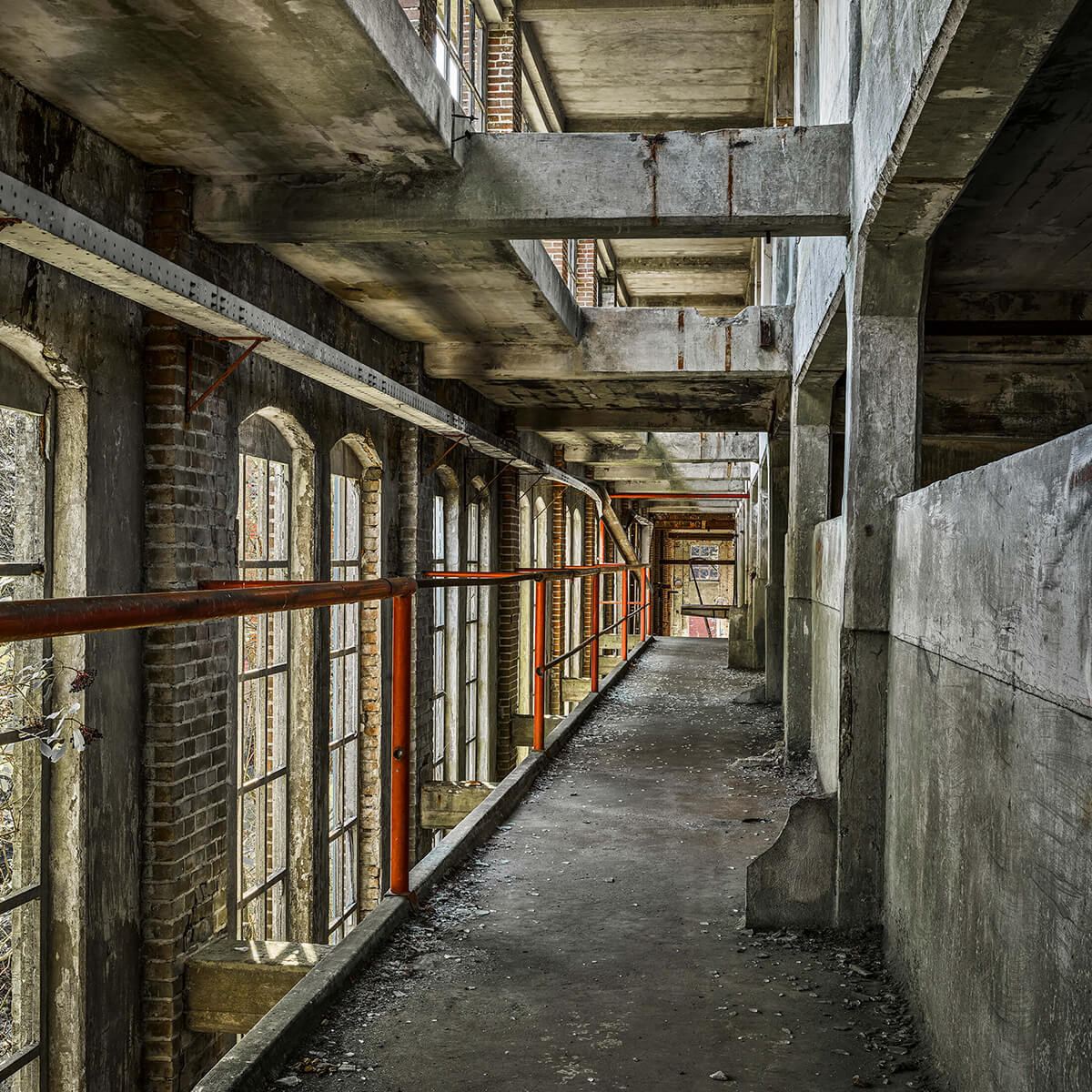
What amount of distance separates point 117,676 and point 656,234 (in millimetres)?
3198

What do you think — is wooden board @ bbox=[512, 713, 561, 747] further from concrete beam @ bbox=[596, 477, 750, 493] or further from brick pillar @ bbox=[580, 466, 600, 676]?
brick pillar @ bbox=[580, 466, 600, 676]

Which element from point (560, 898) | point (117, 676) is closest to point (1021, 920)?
point (560, 898)

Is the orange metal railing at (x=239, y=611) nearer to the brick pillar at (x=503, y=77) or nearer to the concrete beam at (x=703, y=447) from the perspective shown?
the brick pillar at (x=503, y=77)

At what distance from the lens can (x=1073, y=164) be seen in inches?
173

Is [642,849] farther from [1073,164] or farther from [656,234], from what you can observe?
[1073,164]

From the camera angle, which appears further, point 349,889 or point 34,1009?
point 349,889

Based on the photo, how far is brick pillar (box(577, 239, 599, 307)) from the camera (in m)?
13.4

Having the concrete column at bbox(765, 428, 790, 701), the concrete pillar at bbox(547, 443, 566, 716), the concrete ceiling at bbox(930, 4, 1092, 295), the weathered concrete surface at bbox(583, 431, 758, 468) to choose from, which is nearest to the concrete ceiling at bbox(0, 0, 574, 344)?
the concrete ceiling at bbox(930, 4, 1092, 295)

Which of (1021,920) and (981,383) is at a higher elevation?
(981,383)

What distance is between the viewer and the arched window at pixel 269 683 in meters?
6.57

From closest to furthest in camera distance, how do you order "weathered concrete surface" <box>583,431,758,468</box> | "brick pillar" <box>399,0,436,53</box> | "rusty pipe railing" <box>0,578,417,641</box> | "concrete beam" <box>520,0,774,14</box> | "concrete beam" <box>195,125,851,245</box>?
"rusty pipe railing" <box>0,578,417,641</box> < "concrete beam" <box>195,125,851,245</box> < "brick pillar" <box>399,0,436,53</box> < "concrete beam" <box>520,0,774,14</box> < "weathered concrete surface" <box>583,431,758,468</box>

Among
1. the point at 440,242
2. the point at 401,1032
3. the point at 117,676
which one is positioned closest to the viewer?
the point at 401,1032

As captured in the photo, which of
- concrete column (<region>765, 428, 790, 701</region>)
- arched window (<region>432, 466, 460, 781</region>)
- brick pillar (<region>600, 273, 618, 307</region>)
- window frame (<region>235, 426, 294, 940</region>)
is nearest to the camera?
window frame (<region>235, 426, 294, 940</region>)

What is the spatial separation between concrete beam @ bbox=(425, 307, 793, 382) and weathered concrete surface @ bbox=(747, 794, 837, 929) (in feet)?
16.4
